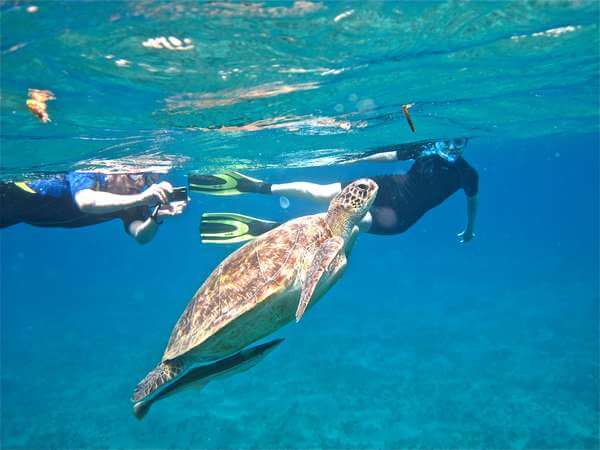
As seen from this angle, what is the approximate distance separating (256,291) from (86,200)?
425cm

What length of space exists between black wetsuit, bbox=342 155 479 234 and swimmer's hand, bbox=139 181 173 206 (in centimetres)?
383

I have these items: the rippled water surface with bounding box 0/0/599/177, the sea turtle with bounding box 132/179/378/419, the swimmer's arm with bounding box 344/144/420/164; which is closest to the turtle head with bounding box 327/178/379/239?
the sea turtle with bounding box 132/179/378/419

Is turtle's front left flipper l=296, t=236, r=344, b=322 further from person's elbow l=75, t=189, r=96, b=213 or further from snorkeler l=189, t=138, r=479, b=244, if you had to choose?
person's elbow l=75, t=189, r=96, b=213

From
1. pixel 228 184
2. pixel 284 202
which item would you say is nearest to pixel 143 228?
pixel 228 184

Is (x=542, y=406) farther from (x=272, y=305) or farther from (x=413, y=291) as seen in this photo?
(x=413, y=291)

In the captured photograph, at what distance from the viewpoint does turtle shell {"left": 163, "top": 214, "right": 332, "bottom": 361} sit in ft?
16.1

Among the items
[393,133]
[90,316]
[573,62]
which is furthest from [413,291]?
[90,316]

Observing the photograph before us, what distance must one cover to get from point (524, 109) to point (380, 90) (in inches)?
322

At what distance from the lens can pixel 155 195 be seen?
667cm

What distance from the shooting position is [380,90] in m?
9.23

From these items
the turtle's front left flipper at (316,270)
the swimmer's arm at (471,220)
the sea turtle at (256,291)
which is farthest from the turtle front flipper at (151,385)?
the swimmer's arm at (471,220)

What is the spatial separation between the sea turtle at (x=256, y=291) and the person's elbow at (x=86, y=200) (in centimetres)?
300

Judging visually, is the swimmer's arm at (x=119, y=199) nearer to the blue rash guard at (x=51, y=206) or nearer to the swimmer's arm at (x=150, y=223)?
the swimmer's arm at (x=150, y=223)

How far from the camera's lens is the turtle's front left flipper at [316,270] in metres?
4.03
